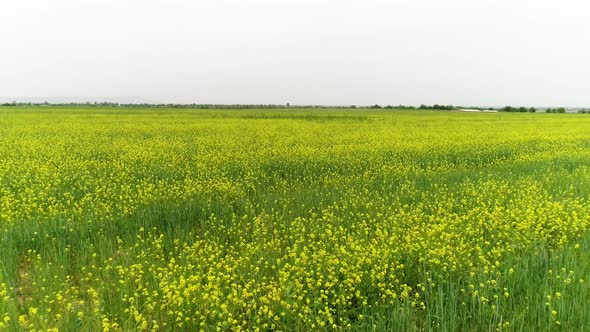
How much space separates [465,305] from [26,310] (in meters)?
4.76

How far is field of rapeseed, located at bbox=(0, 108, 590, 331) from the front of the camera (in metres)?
Result: 3.70

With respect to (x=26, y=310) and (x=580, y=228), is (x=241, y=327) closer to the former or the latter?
(x=26, y=310)

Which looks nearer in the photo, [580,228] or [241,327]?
[241,327]

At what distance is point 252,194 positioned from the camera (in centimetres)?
837

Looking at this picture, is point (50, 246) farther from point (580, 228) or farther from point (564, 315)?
point (580, 228)

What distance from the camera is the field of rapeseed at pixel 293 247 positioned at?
3701 millimetres

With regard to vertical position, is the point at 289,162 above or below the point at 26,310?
above

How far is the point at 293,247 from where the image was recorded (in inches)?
206

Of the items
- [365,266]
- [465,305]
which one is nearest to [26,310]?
[365,266]

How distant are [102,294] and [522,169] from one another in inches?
441

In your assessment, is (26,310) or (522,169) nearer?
(26,310)

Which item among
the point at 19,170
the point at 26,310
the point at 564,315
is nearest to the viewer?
the point at 564,315

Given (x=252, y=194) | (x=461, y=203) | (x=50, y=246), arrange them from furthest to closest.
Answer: (x=252, y=194), (x=461, y=203), (x=50, y=246)

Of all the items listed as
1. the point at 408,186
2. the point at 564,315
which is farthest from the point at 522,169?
the point at 564,315
